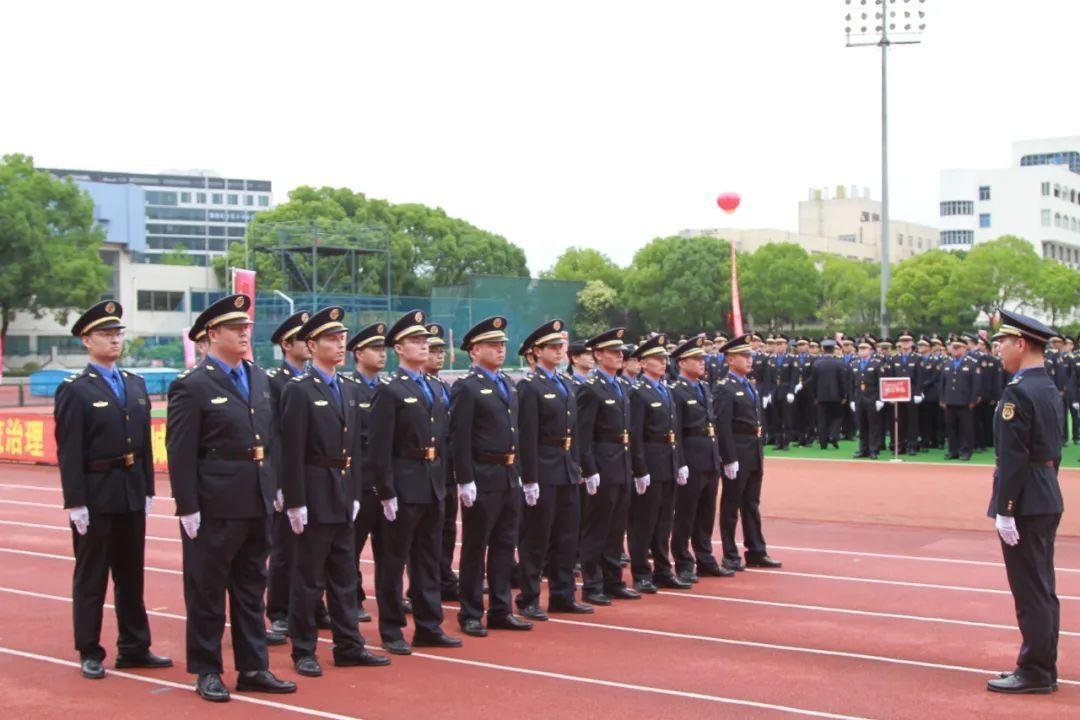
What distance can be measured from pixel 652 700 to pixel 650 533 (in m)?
3.32

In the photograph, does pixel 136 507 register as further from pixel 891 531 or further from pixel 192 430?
pixel 891 531

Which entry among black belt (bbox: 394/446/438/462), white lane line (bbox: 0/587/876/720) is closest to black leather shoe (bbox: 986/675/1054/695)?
white lane line (bbox: 0/587/876/720)

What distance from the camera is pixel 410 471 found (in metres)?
7.28

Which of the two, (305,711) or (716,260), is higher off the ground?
(716,260)

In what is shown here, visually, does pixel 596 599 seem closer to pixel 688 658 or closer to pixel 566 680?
pixel 688 658

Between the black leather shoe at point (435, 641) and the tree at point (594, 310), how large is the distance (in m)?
39.4

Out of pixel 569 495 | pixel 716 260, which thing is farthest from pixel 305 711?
pixel 716 260

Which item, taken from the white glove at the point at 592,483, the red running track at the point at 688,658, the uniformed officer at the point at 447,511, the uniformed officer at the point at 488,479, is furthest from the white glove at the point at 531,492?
the red running track at the point at 688,658

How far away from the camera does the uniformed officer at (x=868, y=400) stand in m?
17.6

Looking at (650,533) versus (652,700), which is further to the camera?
(650,533)

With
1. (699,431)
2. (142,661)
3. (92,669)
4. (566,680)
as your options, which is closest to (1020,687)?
(566,680)

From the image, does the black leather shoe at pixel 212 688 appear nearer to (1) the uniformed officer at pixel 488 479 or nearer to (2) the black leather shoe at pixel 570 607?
(1) the uniformed officer at pixel 488 479

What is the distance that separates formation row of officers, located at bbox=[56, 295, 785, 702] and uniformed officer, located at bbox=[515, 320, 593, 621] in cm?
1

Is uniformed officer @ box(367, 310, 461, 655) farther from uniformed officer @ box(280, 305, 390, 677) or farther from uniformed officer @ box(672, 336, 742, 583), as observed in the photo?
uniformed officer @ box(672, 336, 742, 583)
